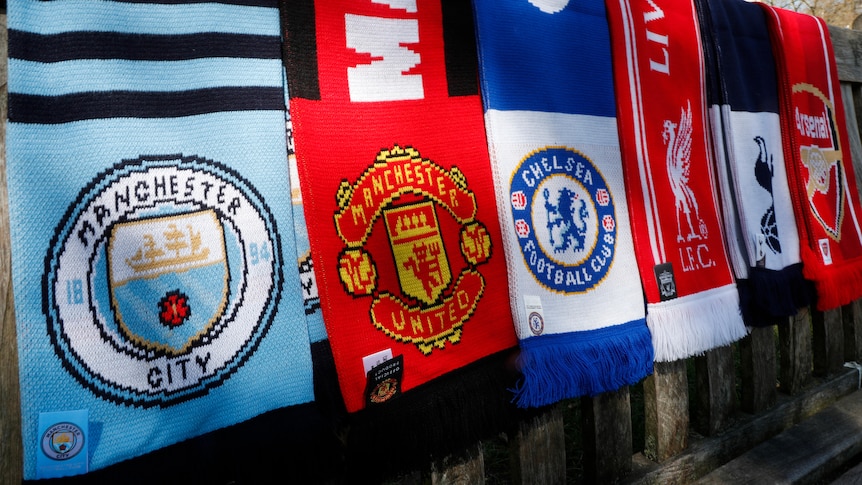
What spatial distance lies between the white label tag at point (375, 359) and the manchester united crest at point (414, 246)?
4 centimetres

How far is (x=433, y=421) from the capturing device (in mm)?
1083

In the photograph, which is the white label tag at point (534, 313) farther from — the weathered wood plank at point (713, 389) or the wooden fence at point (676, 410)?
the weathered wood plank at point (713, 389)

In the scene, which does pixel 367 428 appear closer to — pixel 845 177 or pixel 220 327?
pixel 220 327

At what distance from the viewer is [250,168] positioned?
928 millimetres

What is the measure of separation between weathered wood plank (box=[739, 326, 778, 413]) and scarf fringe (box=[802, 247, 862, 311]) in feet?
0.78

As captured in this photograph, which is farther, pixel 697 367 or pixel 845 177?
pixel 845 177

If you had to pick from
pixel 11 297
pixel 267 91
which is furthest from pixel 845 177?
pixel 11 297

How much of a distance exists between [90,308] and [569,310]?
3.23 ft

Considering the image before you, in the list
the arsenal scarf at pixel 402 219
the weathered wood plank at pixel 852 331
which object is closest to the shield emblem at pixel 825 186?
the weathered wood plank at pixel 852 331

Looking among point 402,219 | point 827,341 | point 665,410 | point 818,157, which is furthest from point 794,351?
point 402,219

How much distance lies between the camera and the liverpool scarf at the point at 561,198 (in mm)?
1204

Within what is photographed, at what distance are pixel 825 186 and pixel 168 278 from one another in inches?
88.3

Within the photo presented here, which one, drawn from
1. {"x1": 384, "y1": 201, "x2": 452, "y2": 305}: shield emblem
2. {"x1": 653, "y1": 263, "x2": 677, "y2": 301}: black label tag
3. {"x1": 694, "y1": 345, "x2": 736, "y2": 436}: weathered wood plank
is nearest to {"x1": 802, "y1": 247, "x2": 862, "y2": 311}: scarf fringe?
{"x1": 694, "y1": 345, "x2": 736, "y2": 436}: weathered wood plank

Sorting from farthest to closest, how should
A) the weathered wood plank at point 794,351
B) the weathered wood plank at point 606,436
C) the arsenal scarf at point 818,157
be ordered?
the weathered wood plank at point 794,351 < the arsenal scarf at point 818,157 < the weathered wood plank at point 606,436
